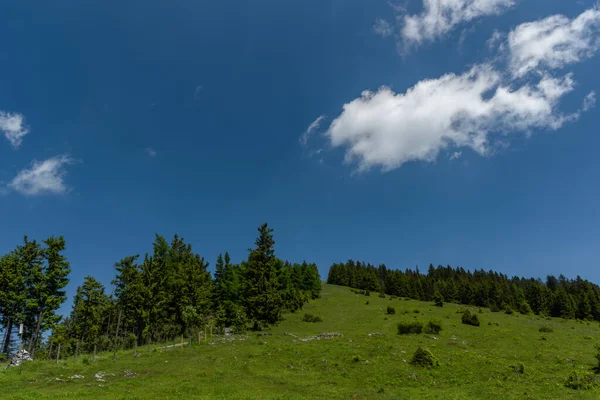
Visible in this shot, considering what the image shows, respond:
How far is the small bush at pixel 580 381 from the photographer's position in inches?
1146

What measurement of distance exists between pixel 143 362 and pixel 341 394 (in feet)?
91.3

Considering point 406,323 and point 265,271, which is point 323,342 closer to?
point 406,323

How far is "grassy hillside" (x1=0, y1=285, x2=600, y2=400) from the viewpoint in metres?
28.5

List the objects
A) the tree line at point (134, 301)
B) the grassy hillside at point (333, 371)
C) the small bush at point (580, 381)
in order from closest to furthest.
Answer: the grassy hillside at point (333, 371) → the small bush at point (580, 381) → the tree line at point (134, 301)

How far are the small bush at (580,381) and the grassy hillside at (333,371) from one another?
2.81ft

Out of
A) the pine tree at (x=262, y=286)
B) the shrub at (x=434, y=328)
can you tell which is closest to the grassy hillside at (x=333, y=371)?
the shrub at (x=434, y=328)

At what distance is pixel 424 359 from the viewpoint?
37.5 meters

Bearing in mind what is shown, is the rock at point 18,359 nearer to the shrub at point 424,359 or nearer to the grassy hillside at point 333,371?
the grassy hillside at point 333,371

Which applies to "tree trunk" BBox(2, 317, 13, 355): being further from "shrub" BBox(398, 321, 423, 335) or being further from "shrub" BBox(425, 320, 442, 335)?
"shrub" BBox(425, 320, 442, 335)

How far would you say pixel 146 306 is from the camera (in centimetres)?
5862

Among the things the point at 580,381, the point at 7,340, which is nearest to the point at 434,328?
the point at 580,381

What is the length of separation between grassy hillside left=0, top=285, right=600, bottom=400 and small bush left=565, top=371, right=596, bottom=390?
0.86 metres

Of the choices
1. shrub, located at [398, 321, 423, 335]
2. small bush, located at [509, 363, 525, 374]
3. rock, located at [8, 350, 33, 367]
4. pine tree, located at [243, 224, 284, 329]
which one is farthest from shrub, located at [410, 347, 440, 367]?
rock, located at [8, 350, 33, 367]

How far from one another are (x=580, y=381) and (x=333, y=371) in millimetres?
23352
